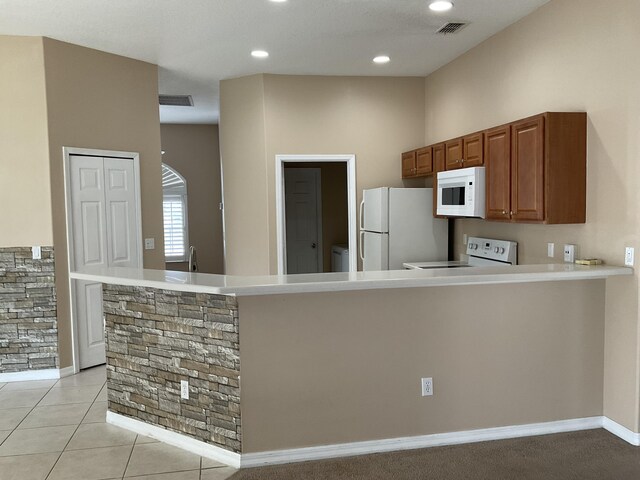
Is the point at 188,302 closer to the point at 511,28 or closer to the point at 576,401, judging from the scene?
the point at 576,401

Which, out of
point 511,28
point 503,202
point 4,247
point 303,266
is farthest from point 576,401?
point 303,266

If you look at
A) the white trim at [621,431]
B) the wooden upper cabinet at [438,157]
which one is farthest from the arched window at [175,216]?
the white trim at [621,431]

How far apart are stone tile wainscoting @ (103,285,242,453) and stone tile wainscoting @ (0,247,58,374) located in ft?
4.62

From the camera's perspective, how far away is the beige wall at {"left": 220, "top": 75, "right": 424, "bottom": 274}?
5.89m

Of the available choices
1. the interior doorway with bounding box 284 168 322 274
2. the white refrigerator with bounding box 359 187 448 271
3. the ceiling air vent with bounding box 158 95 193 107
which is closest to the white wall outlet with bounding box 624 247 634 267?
the white refrigerator with bounding box 359 187 448 271

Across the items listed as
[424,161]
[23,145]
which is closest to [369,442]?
[424,161]

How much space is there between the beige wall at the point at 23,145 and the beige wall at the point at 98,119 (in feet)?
0.23

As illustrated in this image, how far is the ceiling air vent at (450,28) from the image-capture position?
14.3 feet

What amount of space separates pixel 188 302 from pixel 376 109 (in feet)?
12.1

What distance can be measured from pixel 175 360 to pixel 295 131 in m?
3.31

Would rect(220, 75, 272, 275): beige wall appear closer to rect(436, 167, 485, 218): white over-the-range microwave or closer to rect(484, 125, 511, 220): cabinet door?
rect(436, 167, 485, 218): white over-the-range microwave

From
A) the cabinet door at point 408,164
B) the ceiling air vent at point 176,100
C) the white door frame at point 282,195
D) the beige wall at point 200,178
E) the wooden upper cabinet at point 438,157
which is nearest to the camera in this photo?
the wooden upper cabinet at point 438,157

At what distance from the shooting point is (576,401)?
3.45m

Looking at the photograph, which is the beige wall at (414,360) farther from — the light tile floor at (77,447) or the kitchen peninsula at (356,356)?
the light tile floor at (77,447)
